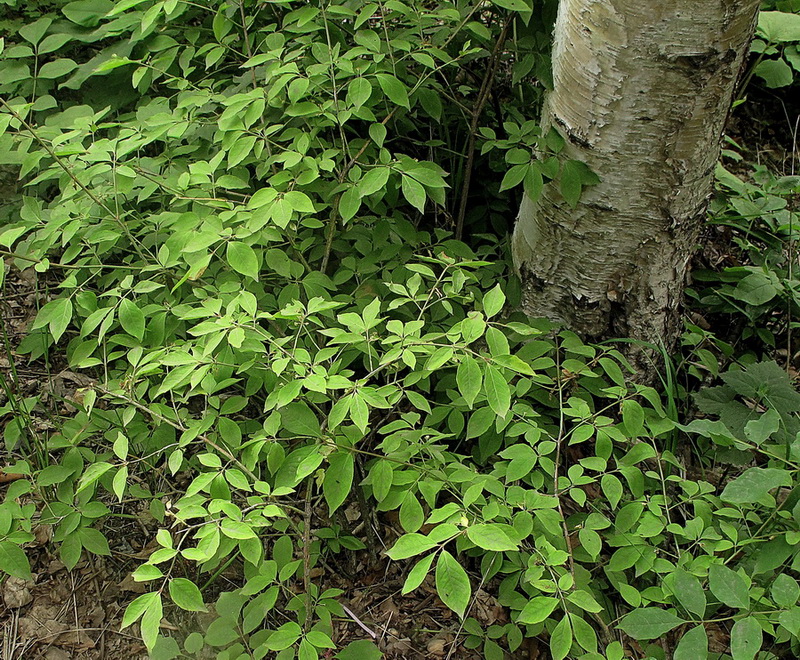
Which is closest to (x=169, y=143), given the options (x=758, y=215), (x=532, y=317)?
(x=532, y=317)

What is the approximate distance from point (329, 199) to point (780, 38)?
198 cm

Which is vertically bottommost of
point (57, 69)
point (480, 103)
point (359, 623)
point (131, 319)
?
point (359, 623)

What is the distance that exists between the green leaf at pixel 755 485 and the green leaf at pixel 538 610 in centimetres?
41

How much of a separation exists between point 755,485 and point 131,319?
4.45ft

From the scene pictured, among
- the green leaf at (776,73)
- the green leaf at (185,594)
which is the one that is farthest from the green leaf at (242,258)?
the green leaf at (776,73)

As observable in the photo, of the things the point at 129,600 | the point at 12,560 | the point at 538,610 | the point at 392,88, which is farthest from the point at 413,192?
the point at 129,600

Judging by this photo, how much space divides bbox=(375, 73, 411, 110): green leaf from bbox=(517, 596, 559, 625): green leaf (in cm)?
110

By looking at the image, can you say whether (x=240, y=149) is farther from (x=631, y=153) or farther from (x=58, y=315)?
(x=631, y=153)

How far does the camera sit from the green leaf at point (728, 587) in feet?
4.23

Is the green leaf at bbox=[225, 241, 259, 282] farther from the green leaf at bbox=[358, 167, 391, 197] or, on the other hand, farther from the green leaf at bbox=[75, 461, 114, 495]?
the green leaf at bbox=[75, 461, 114, 495]

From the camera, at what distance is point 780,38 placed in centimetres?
264

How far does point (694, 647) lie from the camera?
1.29 m

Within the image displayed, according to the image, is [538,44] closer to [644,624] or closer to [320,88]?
[320,88]

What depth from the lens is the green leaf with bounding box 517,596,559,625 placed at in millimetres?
1242
